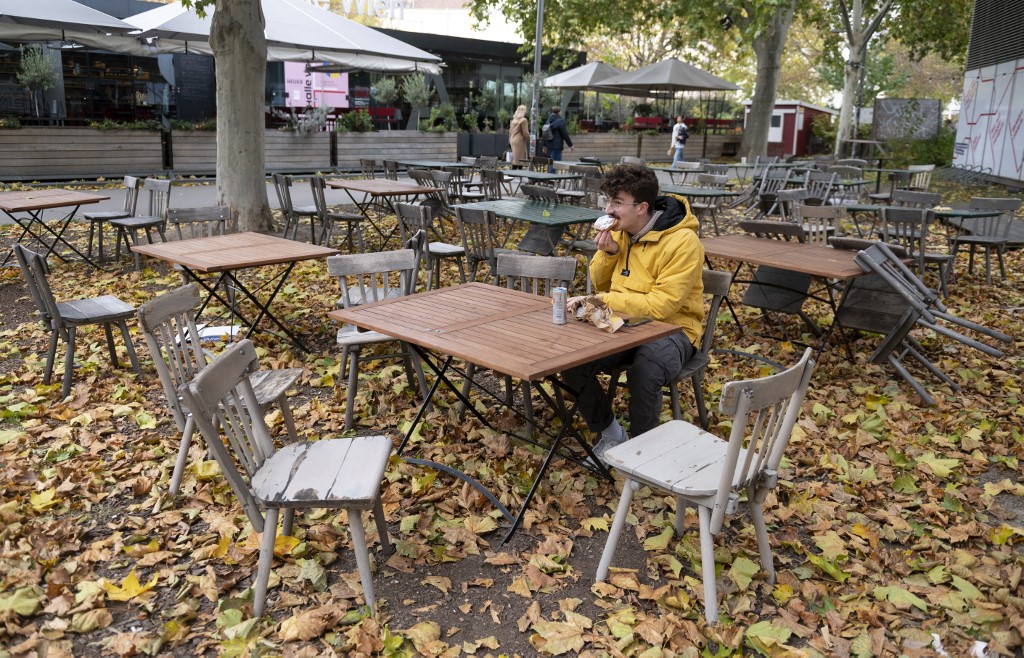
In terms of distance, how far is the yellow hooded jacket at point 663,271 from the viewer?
4129mm

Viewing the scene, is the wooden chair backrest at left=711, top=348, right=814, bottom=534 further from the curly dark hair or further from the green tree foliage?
the green tree foliage

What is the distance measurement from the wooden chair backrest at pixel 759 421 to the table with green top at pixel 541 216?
14.7ft

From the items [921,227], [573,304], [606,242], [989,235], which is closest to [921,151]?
[989,235]

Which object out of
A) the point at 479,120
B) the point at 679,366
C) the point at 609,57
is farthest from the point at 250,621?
the point at 609,57

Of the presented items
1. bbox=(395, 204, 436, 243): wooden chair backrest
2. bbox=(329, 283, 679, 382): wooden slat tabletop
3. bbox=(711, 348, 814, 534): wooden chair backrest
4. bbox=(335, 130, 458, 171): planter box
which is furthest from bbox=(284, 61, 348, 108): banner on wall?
bbox=(711, 348, 814, 534): wooden chair backrest

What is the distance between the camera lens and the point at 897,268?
5.70 metres

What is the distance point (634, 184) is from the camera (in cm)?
425

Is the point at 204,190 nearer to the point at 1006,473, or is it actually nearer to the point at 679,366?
the point at 679,366

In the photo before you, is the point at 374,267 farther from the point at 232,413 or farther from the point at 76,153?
the point at 76,153

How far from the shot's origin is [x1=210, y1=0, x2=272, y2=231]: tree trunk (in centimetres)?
917

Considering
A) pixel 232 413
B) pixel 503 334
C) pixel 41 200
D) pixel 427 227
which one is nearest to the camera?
pixel 232 413

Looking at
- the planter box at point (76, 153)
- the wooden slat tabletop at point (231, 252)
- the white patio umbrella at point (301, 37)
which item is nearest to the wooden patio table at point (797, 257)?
the wooden slat tabletop at point (231, 252)

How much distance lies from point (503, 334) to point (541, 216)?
4041 millimetres

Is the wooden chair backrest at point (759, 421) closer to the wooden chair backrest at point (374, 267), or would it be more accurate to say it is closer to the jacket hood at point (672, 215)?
the jacket hood at point (672, 215)
